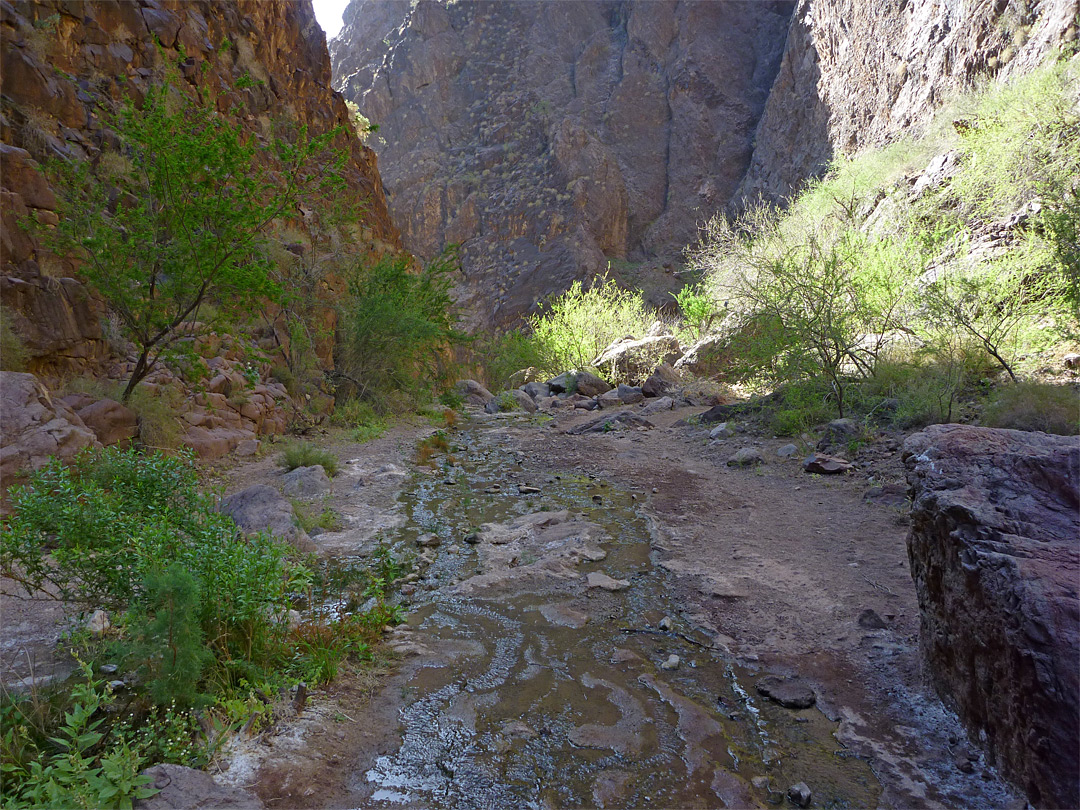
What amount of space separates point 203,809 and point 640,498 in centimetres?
459

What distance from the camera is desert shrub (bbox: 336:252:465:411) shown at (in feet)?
37.0

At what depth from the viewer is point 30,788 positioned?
1734 mm

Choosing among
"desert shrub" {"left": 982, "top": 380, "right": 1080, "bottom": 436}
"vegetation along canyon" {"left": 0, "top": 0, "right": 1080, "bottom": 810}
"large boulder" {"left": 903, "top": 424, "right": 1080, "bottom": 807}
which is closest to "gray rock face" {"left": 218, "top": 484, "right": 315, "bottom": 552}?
"vegetation along canyon" {"left": 0, "top": 0, "right": 1080, "bottom": 810}

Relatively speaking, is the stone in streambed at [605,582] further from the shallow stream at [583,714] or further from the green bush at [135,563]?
the green bush at [135,563]

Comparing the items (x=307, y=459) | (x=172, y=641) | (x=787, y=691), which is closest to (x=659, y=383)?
(x=307, y=459)

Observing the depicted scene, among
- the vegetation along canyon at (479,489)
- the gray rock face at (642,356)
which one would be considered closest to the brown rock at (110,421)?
the vegetation along canyon at (479,489)

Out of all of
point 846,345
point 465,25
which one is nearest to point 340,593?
point 846,345

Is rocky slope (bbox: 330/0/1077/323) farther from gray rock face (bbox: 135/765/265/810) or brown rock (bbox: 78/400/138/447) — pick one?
gray rock face (bbox: 135/765/265/810)

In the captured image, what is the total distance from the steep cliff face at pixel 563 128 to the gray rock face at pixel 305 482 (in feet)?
89.4

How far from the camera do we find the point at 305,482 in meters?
5.84

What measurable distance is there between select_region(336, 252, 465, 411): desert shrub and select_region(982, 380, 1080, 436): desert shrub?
→ 895 centimetres

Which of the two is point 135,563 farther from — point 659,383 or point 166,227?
point 659,383

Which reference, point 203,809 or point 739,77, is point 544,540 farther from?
point 739,77

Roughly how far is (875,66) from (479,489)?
25.1 m
